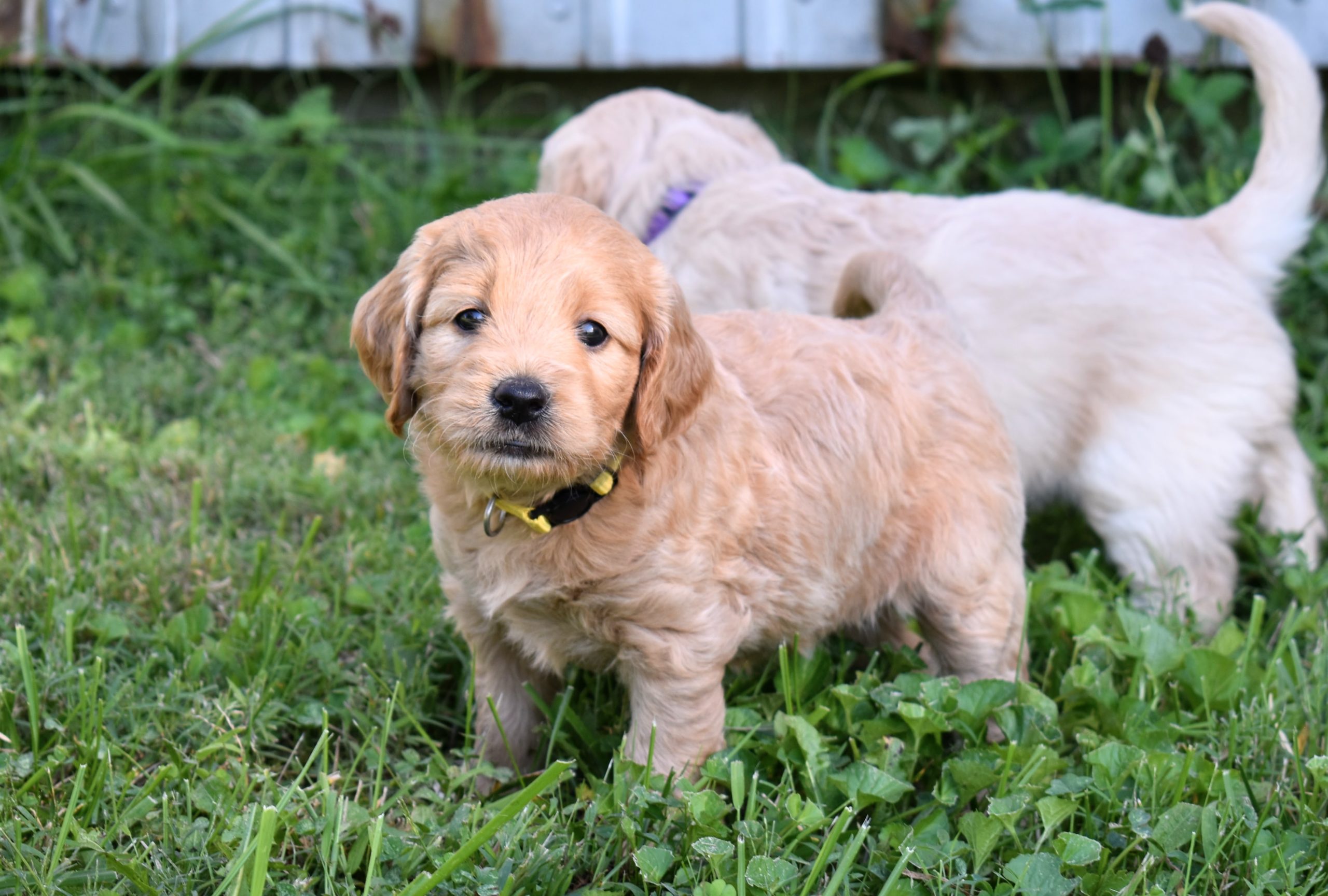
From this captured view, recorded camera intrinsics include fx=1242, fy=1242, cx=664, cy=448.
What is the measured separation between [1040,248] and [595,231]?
5.93ft

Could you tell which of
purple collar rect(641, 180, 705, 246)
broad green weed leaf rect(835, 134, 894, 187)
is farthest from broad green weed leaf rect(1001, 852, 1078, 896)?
broad green weed leaf rect(835, 134, 894, 187)

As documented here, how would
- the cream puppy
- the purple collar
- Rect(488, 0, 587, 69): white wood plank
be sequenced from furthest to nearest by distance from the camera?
Rect(488, 0, 587, 69): white wood plank
the purple collar
the cream puppy

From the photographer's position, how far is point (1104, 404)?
3.36 metres

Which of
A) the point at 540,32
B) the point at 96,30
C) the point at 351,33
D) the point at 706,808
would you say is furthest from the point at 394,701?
the point at 96,30

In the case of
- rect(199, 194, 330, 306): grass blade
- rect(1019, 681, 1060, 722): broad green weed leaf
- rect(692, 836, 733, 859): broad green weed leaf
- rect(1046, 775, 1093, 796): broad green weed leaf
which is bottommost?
rect(1046, 775, 1093, 796): broad green weed leaf

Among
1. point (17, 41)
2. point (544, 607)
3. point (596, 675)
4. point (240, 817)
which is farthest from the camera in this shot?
point (17, 41)

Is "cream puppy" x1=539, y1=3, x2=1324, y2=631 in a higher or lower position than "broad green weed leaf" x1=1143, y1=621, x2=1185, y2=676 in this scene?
higher

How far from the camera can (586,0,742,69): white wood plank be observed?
15.8 ft

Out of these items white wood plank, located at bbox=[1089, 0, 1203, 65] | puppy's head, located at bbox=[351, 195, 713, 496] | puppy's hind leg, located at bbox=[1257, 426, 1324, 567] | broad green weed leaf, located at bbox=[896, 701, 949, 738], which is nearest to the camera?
puppy's head, located at bbox=[351, 195, 713, 496]

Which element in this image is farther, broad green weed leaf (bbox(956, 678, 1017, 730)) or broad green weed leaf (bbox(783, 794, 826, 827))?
broad green weed leaf (bbox(956, 678, 1017, 730))

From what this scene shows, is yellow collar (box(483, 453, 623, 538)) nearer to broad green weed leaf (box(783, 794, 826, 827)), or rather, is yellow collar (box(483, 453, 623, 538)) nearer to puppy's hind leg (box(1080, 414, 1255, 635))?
broad green weed leaf (box(783, 794, 826, 827))

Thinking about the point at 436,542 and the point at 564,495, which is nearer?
the point at 564,495

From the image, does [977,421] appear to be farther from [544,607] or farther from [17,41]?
[17,41]

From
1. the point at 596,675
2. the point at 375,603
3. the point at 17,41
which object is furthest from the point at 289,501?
the point at 17,41
